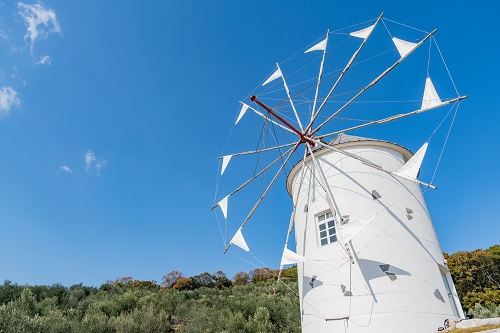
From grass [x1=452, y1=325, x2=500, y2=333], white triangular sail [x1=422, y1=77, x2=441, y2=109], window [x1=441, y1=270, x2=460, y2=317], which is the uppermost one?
white triangular sail [x1=422, y1=77, x2=441, y2=109]

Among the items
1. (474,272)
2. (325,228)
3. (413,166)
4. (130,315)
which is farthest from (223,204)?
(474,272)

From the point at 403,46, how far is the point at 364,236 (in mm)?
6503

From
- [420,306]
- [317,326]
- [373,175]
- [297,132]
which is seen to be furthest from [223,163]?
[420,306]

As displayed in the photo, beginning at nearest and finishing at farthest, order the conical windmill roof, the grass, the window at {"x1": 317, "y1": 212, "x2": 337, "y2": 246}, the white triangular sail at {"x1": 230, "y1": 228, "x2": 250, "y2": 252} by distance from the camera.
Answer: the grass → the window at {"x1": 317, "y1": 212, "x2": 337, "y2": 246} → the white triangular sail at {"x1": 230, "y1": 228, "x2": 250, "y2": 252} → the conical windmill roof

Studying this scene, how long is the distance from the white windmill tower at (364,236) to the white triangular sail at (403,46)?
3 centimetres

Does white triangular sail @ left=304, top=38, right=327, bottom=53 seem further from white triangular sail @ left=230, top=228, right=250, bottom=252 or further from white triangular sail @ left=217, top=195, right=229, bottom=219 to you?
white triangular sail @ left=230, top=228, right=250, bottom=252

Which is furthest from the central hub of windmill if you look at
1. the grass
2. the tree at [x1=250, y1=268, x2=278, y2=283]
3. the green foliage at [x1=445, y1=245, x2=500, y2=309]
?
the tree at [x1=250, y1=268, x2=278, y2=283]

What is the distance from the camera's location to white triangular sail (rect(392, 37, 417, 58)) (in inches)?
462

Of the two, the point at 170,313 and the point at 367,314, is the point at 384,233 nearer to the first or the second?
the point at 367,314

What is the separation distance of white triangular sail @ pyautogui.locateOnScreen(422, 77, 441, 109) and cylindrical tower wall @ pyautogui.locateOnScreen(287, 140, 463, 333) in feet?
7.83

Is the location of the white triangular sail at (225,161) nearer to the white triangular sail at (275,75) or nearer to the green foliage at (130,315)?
the white triangular sail at (275,75)

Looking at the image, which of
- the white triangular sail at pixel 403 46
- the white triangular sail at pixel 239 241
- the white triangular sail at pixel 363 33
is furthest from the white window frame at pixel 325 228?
the white triangular sail at pixel 363 33

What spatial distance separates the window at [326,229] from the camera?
12.2m

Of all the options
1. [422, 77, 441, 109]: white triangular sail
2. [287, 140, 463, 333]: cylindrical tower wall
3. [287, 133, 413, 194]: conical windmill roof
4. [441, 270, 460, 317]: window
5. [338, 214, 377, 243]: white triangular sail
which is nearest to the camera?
[338, 214, 377, 243]: white triangular sail
